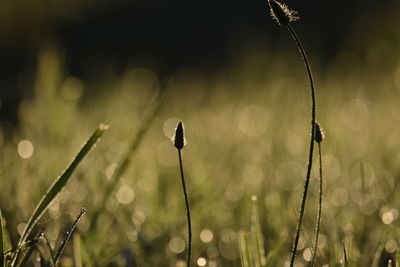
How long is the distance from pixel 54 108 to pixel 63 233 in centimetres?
78

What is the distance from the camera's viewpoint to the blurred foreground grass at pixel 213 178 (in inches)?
58.9

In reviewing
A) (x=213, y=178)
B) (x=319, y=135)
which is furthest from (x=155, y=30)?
(x=319, y=135)

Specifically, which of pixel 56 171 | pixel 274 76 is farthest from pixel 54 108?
pixel 274 76

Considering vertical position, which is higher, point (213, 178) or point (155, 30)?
point (155, 30)

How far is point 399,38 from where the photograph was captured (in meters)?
4.98

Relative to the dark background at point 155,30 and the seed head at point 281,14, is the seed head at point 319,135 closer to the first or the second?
the seed head at point 281,14

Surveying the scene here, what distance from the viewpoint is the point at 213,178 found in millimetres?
2018

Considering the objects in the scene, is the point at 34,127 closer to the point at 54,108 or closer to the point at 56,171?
the point at 54,108

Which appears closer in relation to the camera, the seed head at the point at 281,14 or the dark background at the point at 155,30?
the seed head at the point at 281,14

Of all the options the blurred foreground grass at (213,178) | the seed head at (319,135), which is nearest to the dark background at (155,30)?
the blurred foreground grass at (213,178)

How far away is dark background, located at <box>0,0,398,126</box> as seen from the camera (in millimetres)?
6641

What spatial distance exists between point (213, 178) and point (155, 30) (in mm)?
5951

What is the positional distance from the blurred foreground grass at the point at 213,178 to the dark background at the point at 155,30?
2.90 metres

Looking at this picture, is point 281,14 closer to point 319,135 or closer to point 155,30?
point 319,135
